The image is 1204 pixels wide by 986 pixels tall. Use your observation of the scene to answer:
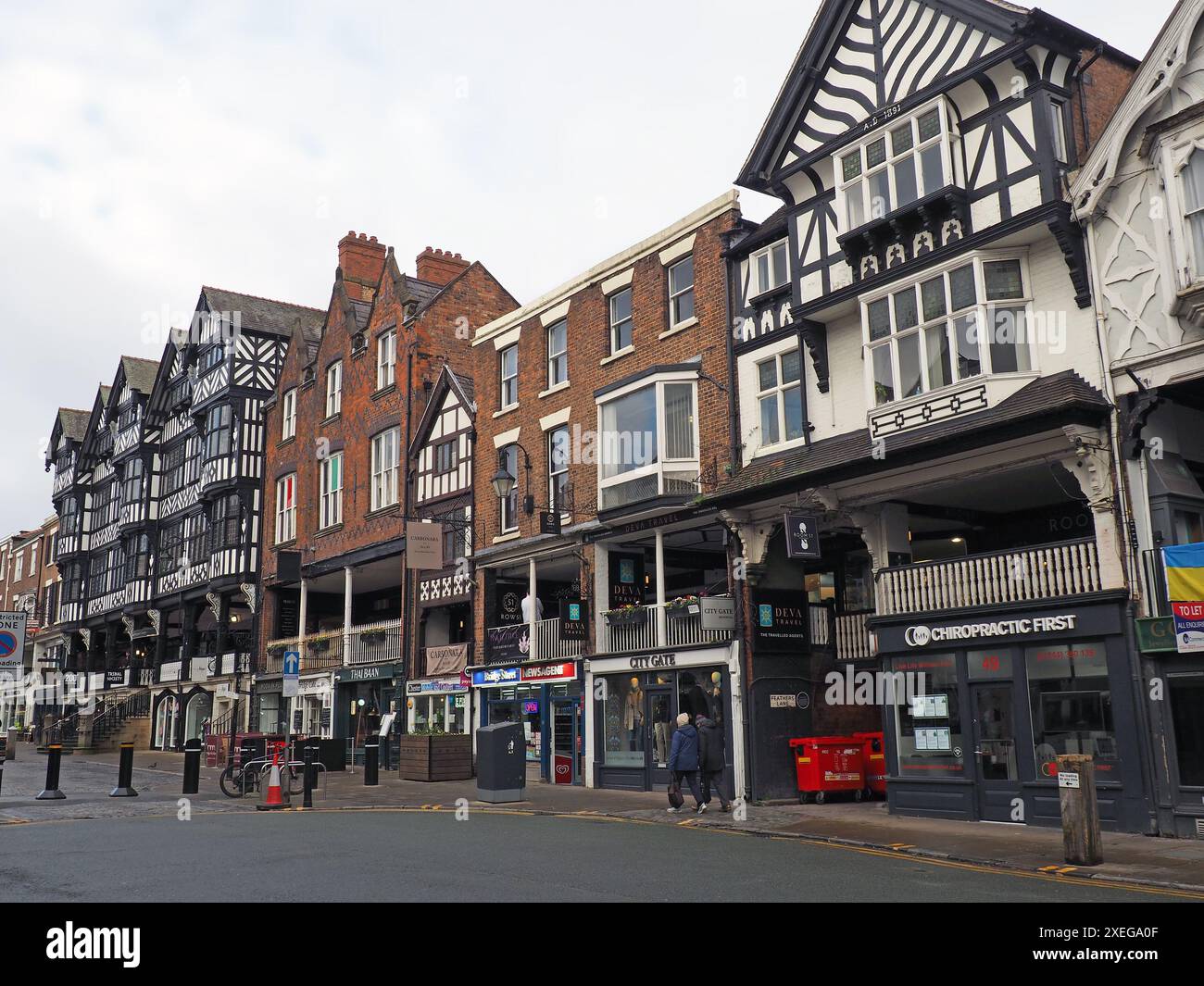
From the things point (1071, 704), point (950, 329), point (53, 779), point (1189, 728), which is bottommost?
point (53, 779)

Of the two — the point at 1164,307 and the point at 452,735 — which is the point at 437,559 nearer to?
the point at 452,735

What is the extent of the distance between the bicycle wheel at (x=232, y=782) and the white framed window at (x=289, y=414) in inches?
812

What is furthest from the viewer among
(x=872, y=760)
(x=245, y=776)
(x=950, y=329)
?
(x=245, y=776)

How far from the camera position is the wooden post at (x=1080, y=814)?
11797 millimetres

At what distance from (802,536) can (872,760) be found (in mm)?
5177

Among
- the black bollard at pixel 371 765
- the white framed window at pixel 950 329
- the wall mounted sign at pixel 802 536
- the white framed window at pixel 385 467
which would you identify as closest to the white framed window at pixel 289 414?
the white framed window at pixel 385 467

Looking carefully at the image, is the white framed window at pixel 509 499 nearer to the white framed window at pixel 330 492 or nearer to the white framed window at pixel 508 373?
the white framed window at pixel 508 373

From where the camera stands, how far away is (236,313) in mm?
45281

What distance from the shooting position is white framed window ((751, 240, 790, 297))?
21.2 meters

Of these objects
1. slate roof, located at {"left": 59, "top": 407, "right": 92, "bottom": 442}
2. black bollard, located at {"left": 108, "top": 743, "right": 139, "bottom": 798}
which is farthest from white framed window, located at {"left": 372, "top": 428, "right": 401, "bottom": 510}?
slate roof, located at {"left": 59, "top": 407, "right": 92, "bottom": 442}

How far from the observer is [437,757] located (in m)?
25.9

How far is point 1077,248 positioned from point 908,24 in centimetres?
550

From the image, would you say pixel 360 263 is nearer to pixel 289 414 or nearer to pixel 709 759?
pixel 289 414

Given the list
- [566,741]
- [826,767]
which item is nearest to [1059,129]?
[826,767]
